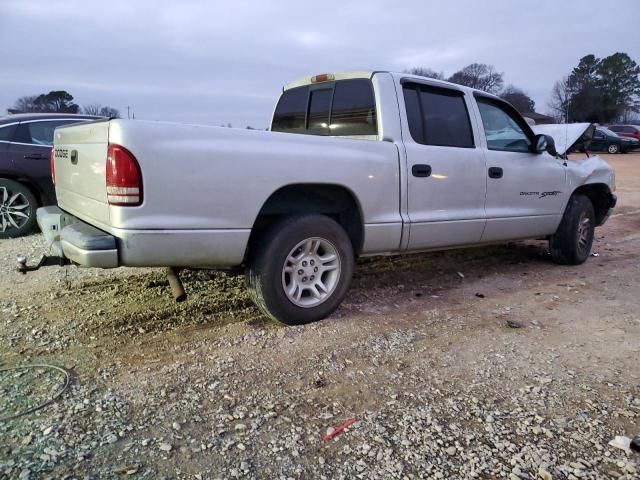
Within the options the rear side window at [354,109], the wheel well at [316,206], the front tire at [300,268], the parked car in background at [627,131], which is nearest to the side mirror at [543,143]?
the rear side window at [354,109]

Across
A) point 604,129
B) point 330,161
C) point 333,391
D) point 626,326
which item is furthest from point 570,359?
point 604,129

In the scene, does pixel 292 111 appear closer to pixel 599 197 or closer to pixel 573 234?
pixel 573 234

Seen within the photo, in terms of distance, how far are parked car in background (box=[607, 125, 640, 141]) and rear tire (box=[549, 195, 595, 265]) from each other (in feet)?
93.5

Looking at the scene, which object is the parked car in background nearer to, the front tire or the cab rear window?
the cab rear window

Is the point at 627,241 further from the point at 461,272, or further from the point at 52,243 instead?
the point at 52,243

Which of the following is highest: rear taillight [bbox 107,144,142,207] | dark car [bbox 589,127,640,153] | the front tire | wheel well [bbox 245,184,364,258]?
dark car [bbox 589,127,640,153]

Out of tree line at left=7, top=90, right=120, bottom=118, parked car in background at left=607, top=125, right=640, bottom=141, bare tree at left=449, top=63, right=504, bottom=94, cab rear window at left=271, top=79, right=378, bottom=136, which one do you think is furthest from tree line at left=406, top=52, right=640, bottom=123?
cab rear window at left=271, top=79, right=378, bottom=136

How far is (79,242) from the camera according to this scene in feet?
9.38

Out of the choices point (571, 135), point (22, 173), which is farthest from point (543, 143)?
point (22, 173)

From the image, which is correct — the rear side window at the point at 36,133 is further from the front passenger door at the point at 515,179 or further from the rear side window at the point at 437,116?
the front passenger door at the point at 515,179

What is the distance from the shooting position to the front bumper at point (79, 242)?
9.16ft

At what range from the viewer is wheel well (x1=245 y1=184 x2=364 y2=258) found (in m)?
3.46

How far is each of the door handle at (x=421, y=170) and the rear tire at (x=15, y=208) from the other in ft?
16.9

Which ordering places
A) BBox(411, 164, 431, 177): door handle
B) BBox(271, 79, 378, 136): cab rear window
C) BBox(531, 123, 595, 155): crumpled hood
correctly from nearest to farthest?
BBox(411, 164, 431, 177): door handle
BBox(271, 79, 378, 136): cab rear window
BBox(531, 123, 595, 155): crumpled hood
